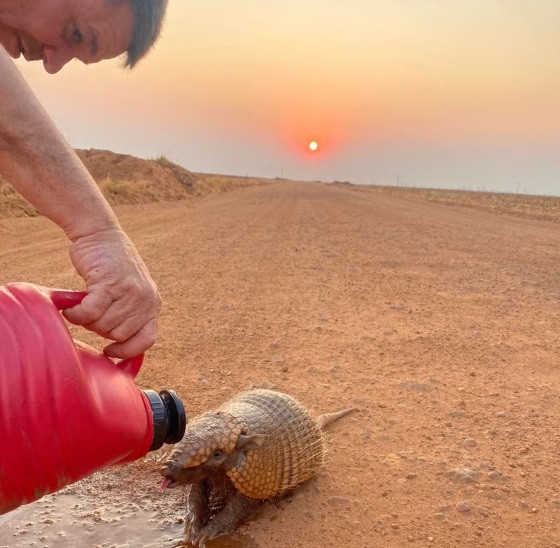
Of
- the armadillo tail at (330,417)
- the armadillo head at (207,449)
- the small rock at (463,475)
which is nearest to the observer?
the armadillo head at (207,449)

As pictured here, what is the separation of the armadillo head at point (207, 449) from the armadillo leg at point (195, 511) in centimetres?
15

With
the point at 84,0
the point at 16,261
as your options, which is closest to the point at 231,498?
the point at 84,0

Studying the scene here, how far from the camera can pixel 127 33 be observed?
2.18 metres

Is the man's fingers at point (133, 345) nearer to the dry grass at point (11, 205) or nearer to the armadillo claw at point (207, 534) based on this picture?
the armadillo claw at point (207, 534)

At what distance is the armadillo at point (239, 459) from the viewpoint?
2615mm

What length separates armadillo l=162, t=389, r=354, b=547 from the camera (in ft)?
8.58

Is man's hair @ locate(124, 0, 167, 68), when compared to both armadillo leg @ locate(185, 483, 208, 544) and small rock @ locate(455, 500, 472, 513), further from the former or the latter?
small rock @ locate(455, 500, 472, 513)

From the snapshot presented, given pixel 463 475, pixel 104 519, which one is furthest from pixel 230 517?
pixel 463 475

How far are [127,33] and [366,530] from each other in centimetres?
225

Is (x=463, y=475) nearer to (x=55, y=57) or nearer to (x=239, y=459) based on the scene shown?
(x=239, y=459)

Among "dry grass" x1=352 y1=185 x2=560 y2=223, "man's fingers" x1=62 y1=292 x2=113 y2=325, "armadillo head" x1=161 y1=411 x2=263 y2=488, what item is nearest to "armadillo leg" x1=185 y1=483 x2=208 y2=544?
"armadillo head" x1=161 y1=411 x2=263 y2=488

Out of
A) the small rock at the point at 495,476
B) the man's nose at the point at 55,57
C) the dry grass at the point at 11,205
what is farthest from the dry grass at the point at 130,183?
the small rock at the point at 495,476

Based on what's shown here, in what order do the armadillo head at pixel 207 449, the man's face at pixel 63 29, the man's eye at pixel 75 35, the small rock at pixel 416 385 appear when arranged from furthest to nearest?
1. the small rock at pixel 416 385
2. the armadillo head at pixel 207 449
3. the man's eye at pixel 75 35
4. the man's face at pixel 63 29

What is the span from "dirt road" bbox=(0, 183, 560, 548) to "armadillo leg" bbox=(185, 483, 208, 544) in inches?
3.2
